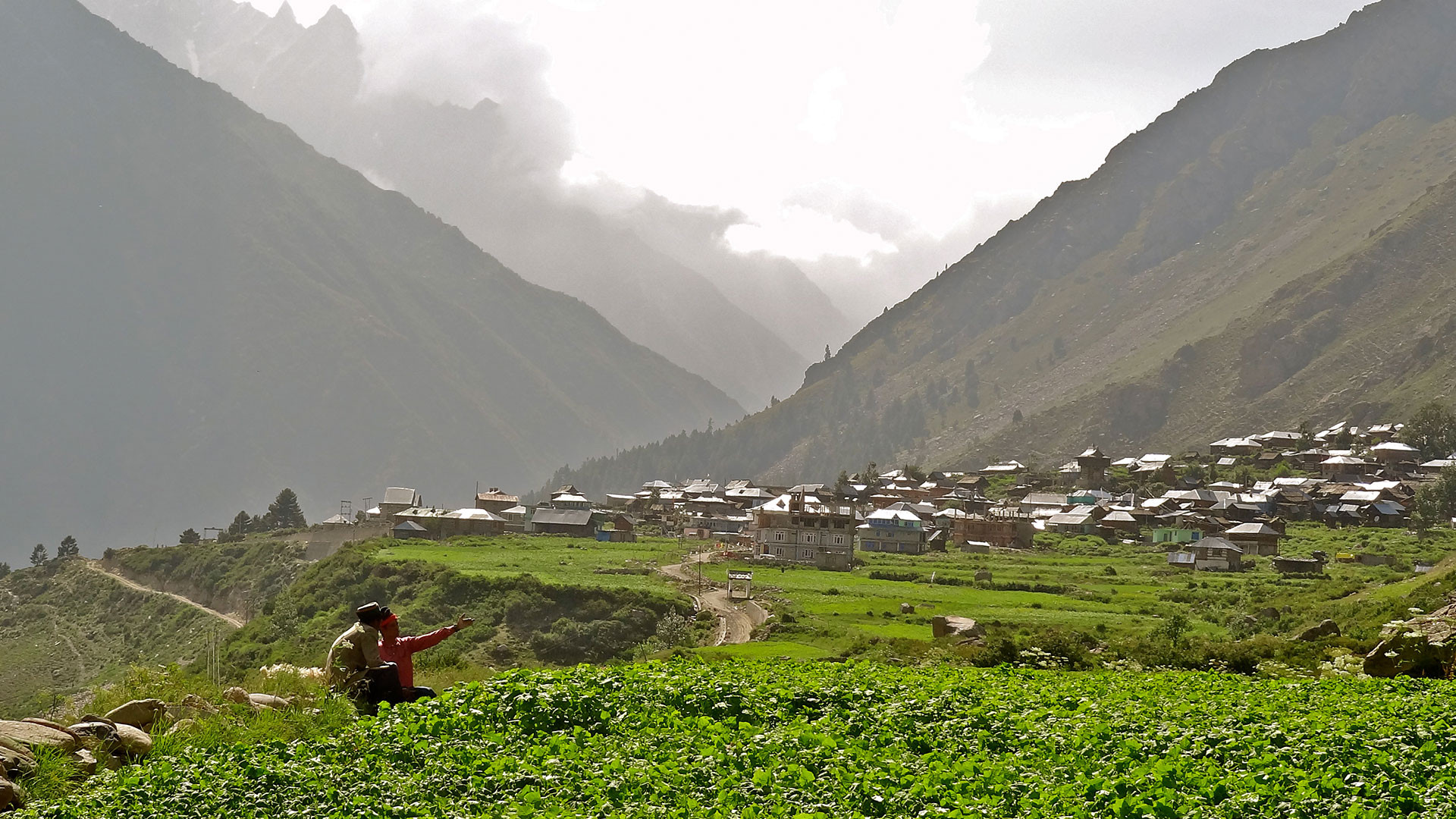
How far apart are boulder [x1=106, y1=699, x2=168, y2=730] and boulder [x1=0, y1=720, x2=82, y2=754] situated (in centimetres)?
139

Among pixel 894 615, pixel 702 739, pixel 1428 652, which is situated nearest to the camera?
pixel 702 739

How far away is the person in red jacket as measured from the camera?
663 inches

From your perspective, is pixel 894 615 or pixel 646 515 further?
pixel 646 515

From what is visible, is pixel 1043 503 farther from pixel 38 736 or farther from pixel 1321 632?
pixel 38 736

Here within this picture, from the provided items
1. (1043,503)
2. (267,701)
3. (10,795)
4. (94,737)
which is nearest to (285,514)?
(1043,503)

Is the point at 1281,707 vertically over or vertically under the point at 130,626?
over

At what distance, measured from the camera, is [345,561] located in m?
81.5

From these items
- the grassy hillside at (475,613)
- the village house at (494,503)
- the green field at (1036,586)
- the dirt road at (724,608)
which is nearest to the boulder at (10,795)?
the green field at (1036,586)

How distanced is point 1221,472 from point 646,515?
72.5m

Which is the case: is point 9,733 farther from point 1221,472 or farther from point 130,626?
point 1221,472

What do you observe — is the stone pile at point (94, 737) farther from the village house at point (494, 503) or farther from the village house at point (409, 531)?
the village house at point (494, 503)

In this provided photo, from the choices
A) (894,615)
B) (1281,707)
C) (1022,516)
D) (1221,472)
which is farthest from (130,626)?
(1221,472)

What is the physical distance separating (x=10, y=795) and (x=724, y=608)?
174 feet

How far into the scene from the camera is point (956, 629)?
163 ft
